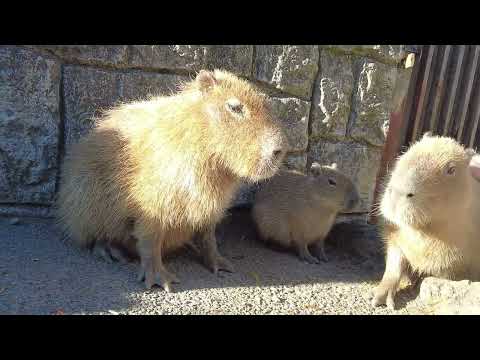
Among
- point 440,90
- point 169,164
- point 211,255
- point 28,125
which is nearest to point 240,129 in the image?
point 169,164

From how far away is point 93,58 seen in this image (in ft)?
12.6

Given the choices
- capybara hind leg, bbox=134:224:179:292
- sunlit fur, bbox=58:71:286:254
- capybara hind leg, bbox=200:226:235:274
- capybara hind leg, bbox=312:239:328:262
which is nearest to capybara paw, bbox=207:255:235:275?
capybara hind leg, bbox=200:226:235:274

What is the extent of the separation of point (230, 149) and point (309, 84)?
163cm

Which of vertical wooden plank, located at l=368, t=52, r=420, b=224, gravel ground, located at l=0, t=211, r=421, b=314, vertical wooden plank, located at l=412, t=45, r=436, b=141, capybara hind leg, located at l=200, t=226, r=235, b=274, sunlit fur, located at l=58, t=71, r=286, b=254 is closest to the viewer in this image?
gravel ground, located at l=0, t=211, r=421, b=314

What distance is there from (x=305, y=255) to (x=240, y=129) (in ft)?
4.96

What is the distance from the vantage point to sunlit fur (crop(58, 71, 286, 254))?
297 centimetres

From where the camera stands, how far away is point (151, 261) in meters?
3.17

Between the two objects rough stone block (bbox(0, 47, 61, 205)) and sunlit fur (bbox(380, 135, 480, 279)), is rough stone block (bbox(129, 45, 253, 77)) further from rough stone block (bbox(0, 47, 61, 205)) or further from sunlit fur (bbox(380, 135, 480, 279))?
sunlit fur (bbox(380, 135, 480, 279))

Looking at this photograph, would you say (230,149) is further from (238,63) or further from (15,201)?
(15,201)

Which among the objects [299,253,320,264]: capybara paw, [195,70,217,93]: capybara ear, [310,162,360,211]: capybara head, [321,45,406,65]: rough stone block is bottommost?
[299,253,320,264]: capybara paw

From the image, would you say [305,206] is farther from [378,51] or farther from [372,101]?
[378,51]

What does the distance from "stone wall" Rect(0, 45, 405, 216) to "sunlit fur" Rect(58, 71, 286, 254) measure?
493mm

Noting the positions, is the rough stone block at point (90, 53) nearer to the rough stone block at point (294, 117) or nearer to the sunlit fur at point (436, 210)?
the rough stone block at point (294, 117)

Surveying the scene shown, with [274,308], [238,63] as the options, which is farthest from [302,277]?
[238,63]
